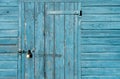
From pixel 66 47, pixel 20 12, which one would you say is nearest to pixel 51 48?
pixel 66 47

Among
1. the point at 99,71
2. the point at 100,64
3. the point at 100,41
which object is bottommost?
the point at 99,71

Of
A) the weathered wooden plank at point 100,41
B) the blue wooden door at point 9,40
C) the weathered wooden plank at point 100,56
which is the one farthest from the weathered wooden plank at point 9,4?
the weathered wooden plank at point 100,56

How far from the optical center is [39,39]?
885 cm

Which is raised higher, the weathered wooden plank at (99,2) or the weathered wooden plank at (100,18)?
the weathered wooden plank at (99,2)

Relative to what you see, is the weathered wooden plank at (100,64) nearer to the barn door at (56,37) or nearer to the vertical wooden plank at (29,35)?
the barn door at (56,37)

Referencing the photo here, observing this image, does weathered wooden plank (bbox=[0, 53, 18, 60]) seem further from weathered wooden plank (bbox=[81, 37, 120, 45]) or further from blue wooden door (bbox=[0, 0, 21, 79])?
weathered wooden plank (bbox=[81, 37, 120, 45])

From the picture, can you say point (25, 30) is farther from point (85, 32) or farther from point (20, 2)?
point (85, 32)

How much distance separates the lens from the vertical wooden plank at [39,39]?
8.85 meters

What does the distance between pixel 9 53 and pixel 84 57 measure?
137 centimetres

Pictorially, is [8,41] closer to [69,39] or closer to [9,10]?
[9,10]

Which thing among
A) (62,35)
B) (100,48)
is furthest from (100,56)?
(62,35)

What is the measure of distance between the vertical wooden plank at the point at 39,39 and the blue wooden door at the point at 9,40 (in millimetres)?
328

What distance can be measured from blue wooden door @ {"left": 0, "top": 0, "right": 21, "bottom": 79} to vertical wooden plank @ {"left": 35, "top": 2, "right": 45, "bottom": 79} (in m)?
0.33

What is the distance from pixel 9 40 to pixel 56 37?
858 mm
